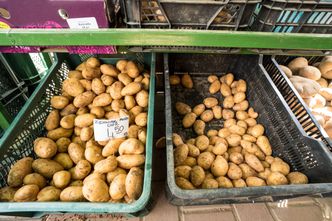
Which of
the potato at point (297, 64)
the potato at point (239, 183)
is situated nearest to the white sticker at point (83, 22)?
the potato at point (239, 183)

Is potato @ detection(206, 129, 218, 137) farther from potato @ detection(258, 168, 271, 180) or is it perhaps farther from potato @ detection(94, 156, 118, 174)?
potato @ detection(94, 156, 118, 174)

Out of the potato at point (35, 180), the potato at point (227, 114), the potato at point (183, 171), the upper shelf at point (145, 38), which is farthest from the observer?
the potato at point (227, 114)

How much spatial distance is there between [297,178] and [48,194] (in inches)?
41.1

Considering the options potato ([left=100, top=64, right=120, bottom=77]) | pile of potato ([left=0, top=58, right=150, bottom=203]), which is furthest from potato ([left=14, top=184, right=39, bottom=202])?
potato ([left=100, top=64, right=120, bottom=77])

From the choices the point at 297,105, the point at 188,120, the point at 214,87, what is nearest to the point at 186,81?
the point at 214,87

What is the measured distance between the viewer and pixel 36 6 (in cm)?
65

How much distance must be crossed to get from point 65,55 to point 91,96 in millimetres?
429

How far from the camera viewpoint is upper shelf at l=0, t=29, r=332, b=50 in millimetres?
590

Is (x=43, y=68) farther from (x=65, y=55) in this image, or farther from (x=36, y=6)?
(x=36, y=6)

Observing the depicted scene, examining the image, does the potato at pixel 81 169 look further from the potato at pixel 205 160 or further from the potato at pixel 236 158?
the potato at pixel 236 158

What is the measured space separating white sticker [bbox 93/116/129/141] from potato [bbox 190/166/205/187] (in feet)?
1.20

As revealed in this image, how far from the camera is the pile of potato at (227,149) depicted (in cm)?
92

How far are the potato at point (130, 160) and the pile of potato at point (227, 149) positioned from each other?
0.60 feet

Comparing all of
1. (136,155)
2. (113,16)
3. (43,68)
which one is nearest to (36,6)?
(113,16)
